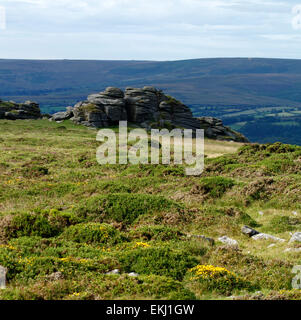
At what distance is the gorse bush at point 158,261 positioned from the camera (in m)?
12.3

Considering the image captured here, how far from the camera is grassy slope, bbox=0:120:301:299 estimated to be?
10977mm

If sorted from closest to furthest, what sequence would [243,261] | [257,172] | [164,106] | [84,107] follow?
[243,261]
[257,172]
[84,107]
[164,106]

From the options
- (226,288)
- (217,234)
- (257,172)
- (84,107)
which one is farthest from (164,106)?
(226,288)

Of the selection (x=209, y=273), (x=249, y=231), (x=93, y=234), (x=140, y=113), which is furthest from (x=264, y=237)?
(x=140, y=113)

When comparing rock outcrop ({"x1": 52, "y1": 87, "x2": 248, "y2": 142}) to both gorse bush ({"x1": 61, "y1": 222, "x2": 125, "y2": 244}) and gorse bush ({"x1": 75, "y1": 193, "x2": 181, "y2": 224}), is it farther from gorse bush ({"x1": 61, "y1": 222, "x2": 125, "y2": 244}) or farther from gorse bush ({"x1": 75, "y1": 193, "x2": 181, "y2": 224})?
gorse bush ({"x1": 61, "y1": 222, "x2": 125, "y2": 244})

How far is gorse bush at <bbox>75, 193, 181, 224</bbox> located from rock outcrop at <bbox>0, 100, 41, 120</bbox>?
259 feet

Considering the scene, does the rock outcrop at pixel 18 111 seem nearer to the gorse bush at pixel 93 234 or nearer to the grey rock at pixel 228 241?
the gorse bush at pixel 93 234

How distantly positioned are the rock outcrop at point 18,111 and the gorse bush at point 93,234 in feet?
A: 273

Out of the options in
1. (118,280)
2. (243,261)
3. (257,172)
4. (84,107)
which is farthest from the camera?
(84,107)

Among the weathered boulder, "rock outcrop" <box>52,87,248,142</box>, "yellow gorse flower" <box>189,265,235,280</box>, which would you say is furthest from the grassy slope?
the weathered boulder
